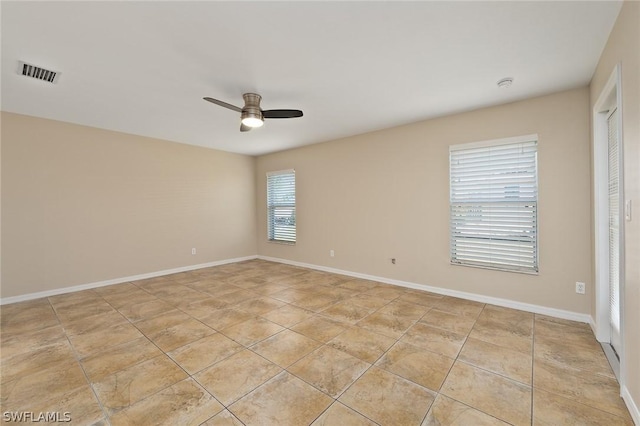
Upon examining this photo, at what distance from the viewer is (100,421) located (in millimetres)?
1604

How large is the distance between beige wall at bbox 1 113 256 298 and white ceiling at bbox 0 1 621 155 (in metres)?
0.63

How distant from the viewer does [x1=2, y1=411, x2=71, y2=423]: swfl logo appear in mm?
1620

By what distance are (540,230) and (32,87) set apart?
590 cm

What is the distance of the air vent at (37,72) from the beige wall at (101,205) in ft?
5.66

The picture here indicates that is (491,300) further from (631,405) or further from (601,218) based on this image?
(631,405)

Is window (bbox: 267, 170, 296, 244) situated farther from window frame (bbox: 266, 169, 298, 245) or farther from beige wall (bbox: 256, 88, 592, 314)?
beige wall (bbox: 256, 88, 592, 314)

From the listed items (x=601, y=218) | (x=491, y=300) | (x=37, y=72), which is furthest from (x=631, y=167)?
(x=37, y=72)

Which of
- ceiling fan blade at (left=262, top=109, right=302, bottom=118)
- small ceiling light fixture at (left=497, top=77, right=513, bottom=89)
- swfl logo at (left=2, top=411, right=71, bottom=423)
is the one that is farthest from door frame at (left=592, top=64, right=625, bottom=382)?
swfl logo at (left=2, top=411, right=71, bottom=423)

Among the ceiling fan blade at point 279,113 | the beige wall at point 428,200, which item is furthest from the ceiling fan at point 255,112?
the beige wall at point 428,200

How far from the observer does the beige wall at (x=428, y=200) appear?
9.85ft

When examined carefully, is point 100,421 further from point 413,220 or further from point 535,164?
point 535,164

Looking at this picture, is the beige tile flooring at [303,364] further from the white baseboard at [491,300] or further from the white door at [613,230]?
the white door at [613,230]

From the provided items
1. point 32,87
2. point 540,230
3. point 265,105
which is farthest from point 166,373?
point 540,230

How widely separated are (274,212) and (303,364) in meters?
4.59
